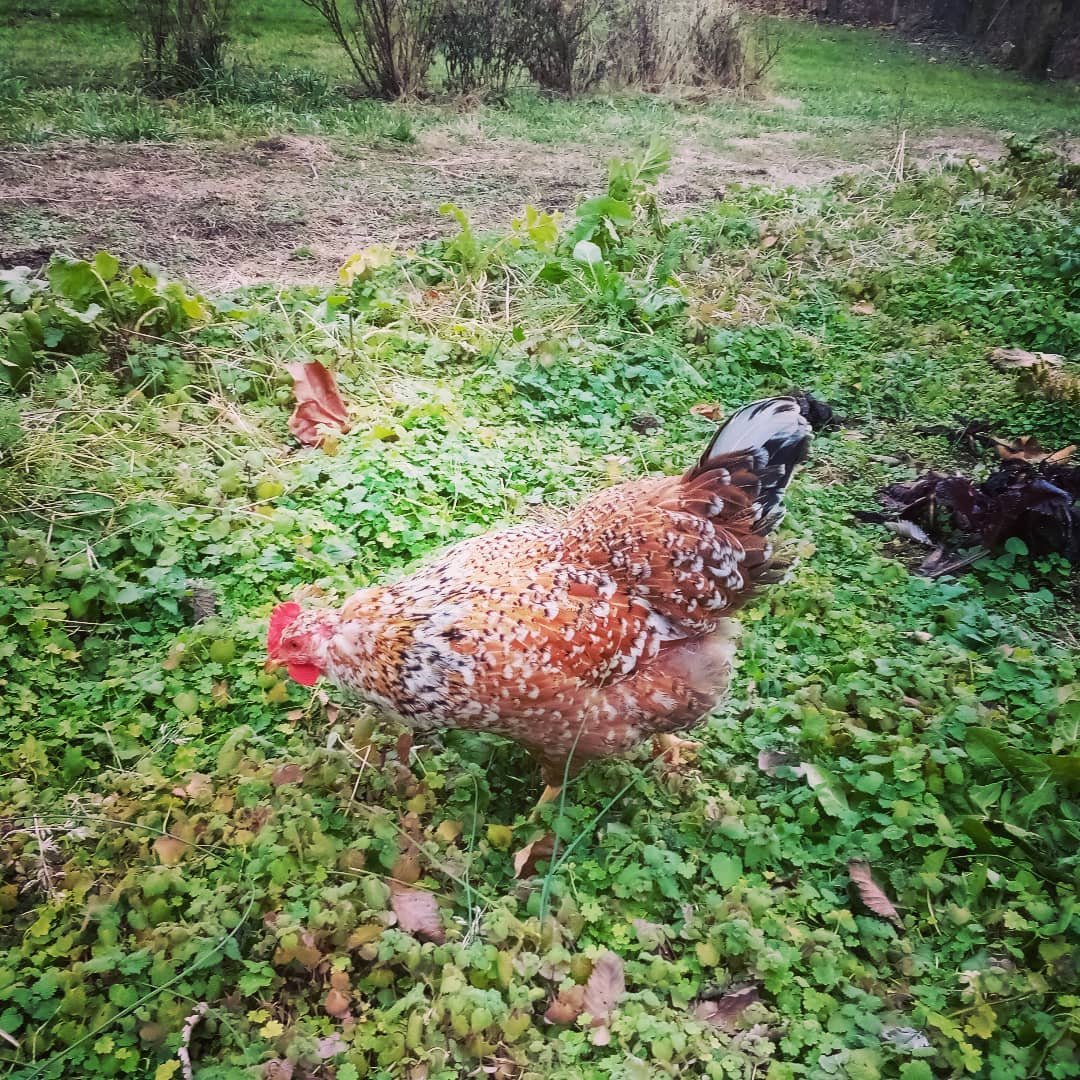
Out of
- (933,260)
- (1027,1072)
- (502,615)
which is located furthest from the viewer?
(933,260)

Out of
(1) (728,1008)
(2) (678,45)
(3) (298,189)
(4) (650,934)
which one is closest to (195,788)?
(4) (650,934)

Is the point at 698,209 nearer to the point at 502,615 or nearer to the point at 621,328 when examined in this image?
the point at 621,328

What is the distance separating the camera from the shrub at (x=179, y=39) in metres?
5.18

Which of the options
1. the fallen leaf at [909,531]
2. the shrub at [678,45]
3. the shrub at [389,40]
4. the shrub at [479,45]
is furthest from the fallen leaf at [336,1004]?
the shrub at [678,45]

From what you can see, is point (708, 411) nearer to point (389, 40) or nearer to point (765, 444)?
point (765, 444)

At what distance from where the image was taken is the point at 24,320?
11.8 feet

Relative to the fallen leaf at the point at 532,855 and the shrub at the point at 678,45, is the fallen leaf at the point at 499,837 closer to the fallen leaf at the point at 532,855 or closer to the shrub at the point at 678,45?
the fallen leaf at the point at 532,855

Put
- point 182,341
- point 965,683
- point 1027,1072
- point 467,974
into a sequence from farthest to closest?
point 182,341 → point 965,683 → point 467,974 → point 1027,1072

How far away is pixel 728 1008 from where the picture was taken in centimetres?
184

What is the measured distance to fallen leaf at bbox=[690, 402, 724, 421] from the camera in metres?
3.96

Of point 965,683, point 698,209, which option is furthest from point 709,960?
point 698,209

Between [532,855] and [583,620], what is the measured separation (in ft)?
2.17

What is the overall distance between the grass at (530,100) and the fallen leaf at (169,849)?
4.58 metres

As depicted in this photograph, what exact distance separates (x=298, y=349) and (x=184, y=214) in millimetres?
1726
